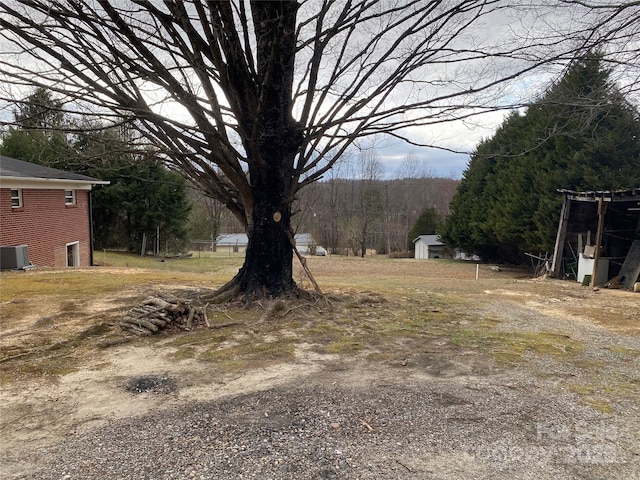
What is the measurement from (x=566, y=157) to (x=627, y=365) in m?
18.9

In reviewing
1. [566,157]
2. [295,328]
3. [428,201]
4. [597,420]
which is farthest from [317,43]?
[428,201]

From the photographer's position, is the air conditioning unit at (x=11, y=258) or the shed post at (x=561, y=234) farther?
the shed post at (x=561, y=234)

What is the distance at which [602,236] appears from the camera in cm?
1466

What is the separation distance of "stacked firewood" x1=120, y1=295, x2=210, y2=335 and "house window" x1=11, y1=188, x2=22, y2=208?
10885 mm

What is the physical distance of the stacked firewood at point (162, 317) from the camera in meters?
5.18

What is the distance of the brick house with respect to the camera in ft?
42.7

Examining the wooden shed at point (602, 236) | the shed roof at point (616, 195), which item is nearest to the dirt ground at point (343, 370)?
the shed roof at point (616, 195)

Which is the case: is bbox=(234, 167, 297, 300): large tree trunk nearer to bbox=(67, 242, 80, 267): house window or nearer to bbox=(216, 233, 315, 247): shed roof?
bbox=(67, 242, 80, 267): house window

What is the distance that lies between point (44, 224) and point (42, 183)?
1558mm

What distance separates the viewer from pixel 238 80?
245 inches

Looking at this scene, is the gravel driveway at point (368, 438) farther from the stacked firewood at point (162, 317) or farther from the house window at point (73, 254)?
the house window at point (73, 254)

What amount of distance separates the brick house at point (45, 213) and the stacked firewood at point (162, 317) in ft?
29.2

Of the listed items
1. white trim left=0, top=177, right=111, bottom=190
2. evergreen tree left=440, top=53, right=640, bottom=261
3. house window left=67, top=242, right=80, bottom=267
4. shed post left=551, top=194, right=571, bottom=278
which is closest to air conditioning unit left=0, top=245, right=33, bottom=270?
white trim left=0, top=177, right=111, bottom=190

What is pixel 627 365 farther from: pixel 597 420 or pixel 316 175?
pixel 316 175
